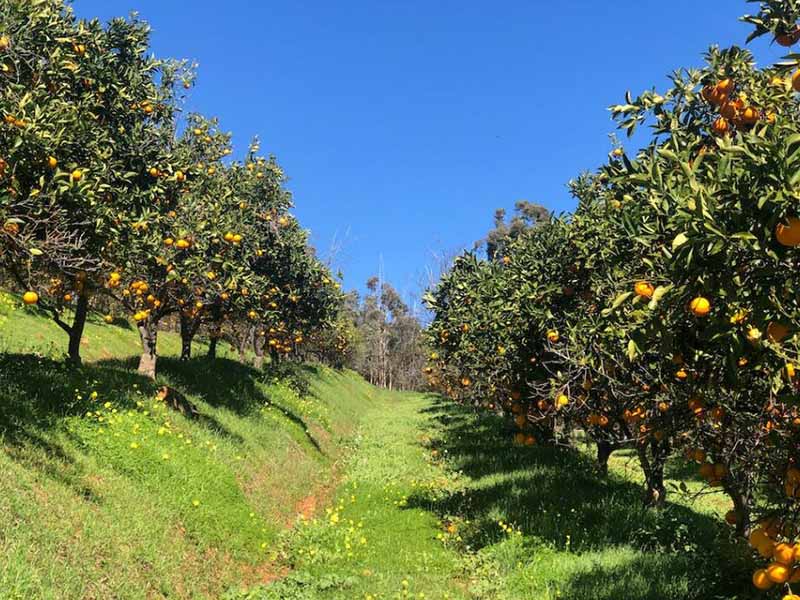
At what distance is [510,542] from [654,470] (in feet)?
8.70

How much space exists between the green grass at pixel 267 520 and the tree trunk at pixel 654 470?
1.12ft

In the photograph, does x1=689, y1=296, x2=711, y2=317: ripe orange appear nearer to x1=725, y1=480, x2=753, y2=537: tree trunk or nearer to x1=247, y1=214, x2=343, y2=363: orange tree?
x1=725, y1=480, x2=753, y2=537: tree trunk

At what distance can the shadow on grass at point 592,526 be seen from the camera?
6.62 m

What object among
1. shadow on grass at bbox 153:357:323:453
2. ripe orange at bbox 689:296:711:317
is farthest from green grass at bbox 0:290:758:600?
ripe orange at bbox 689:296:711:317

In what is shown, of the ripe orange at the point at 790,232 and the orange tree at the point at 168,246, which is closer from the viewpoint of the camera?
the ripe orange at the point at 790,232

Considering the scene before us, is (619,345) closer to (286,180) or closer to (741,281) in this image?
(741,281)

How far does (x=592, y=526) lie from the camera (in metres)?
9.07

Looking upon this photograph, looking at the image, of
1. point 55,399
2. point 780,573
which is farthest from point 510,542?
point 55,399

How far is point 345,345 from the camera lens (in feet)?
173

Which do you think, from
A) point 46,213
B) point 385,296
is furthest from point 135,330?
point 385,296

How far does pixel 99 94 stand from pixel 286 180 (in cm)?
1054

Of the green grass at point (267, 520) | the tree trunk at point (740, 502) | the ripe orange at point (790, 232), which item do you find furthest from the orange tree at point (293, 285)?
the ripe orange at point (790, 232)

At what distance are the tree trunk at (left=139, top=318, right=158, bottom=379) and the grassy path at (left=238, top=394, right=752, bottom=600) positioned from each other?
5212 millimetres

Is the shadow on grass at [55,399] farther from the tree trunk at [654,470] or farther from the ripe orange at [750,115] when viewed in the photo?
the ripe orange at [750,115]
